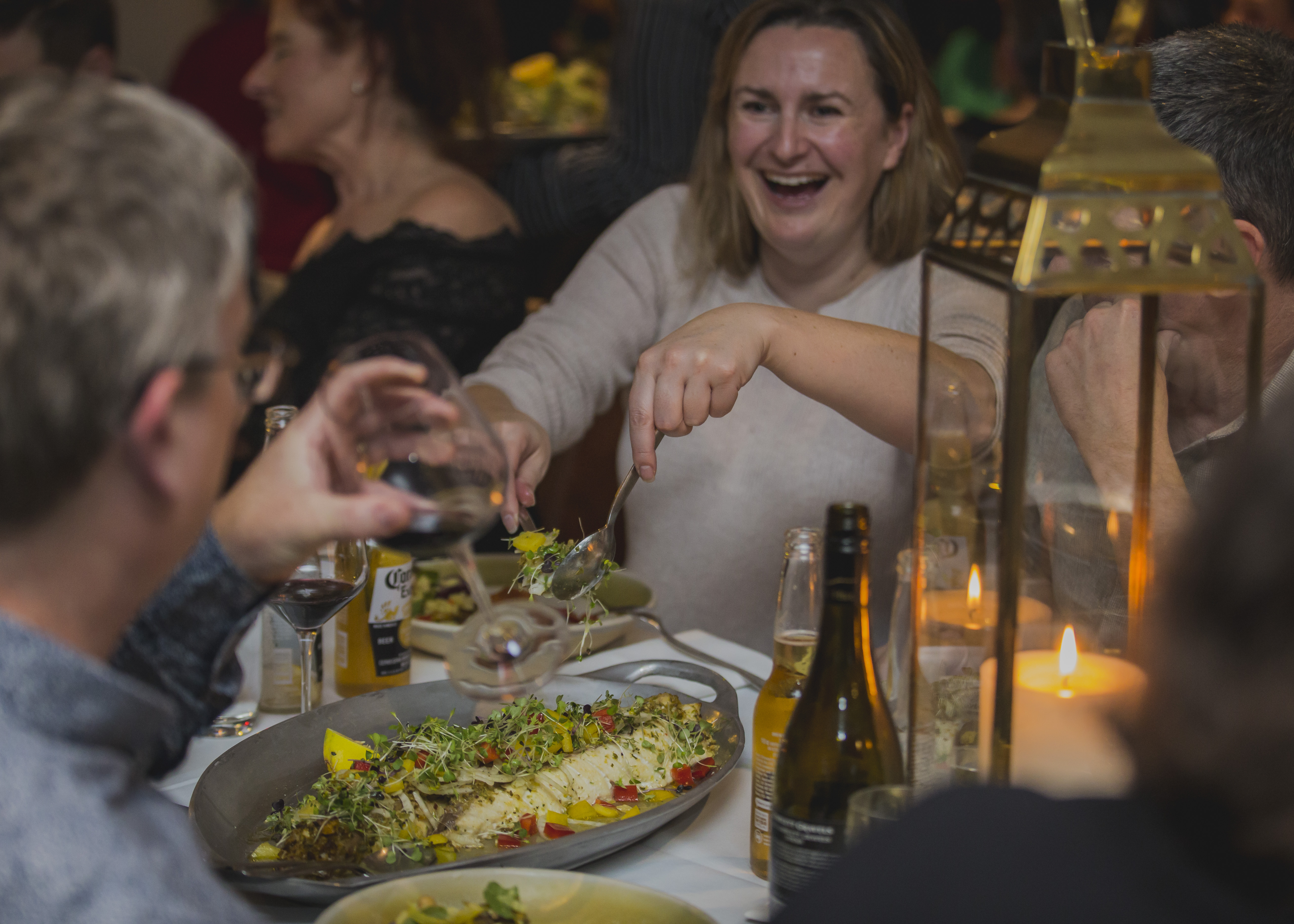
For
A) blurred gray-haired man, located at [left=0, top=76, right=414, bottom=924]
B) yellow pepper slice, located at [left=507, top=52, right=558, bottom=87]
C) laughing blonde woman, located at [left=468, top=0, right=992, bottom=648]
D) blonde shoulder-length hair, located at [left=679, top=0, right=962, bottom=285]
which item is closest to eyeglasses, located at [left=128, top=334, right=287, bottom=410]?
blurred gray-haired man, located at [left=0, top=76, right=414, bottom=924]

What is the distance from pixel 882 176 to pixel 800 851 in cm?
156

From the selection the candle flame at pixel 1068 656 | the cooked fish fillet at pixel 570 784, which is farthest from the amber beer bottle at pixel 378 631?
the candle flame at pixel 1068 656

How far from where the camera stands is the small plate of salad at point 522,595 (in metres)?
1.30

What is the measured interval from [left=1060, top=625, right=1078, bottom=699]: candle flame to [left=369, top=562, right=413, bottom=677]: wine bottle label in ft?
2.51

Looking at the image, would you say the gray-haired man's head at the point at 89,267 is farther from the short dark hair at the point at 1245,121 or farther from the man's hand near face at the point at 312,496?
the short dark hair at the point at 1245,121

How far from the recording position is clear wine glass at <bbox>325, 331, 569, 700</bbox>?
2.44 ft

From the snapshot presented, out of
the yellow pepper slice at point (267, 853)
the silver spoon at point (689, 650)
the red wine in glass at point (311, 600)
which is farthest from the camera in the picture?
the silver spoon at point (689, 650)

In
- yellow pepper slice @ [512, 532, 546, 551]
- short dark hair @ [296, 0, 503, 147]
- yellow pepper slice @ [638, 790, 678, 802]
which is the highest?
short dark hair @ [296, 0, 503, 147]

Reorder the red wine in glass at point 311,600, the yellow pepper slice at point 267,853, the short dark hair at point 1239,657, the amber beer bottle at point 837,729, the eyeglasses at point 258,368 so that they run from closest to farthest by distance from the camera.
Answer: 1. the short dark hair at point 1239,657
2. the eyeglasses at point 258,368
3. the amber beer bottle at point 837,729
4. the yellow pepper slice at point 267,853
5. the red wine in glass at point 311,600

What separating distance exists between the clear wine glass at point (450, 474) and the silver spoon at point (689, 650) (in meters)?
0.67

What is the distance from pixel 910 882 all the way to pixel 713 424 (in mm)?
1562

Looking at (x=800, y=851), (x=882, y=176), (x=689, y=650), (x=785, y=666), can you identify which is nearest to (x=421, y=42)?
(x=882, y=176)

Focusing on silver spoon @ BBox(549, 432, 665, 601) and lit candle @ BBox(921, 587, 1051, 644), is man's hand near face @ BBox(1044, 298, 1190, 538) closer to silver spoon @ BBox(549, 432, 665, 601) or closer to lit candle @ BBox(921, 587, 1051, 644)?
lit candle @ BBox(921, 587, 1051, 644)

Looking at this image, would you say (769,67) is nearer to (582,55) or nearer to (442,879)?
(442,879)
